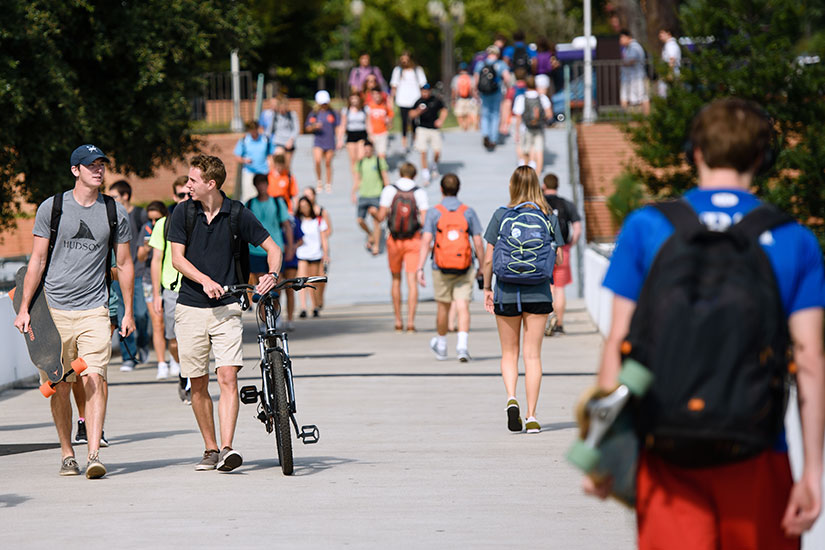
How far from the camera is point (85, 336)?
8.72 m

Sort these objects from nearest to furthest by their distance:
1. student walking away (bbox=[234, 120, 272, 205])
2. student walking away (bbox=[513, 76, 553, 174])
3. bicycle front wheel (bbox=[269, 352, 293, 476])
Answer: bicycle front wheel (bbox=[269, 352, 293, 476]) < student walking away (bbox=[234, 120, 272, 205]) < student walking away (bbox=[513, 76, 553, 174])

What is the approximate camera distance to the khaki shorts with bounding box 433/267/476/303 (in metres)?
15.1

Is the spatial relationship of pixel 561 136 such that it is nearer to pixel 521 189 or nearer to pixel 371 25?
pixel 521 189

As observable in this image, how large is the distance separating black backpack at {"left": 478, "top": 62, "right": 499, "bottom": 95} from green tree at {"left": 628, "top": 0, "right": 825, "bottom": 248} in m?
4.44

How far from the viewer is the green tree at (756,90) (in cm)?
2248

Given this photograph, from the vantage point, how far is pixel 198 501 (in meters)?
Answer: 7.67

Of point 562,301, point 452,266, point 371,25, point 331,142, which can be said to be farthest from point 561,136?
point 371,25

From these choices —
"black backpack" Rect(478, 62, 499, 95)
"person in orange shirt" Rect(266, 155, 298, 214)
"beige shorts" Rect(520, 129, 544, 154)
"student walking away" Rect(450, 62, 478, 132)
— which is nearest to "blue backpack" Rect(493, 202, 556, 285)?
"person in orange shirt" Rect(266, 155, 298, 214)

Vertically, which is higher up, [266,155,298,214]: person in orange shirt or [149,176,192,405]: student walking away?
[266,155,298,214]: person in orange shirt

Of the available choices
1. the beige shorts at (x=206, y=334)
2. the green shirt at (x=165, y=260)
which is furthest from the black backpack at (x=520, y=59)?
the beige shorts at (x=206, y=334)

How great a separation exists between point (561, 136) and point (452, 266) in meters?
17.5

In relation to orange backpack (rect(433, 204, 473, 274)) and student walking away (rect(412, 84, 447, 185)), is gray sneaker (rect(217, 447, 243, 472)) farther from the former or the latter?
student walking away (rect(412, 84, 447, 185))

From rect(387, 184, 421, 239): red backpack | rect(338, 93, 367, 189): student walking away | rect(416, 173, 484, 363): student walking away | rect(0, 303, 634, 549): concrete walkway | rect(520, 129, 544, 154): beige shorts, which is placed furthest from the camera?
rect(520, 129, 544, 154): beige shorts

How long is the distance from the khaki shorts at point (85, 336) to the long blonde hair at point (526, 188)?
3.12m
